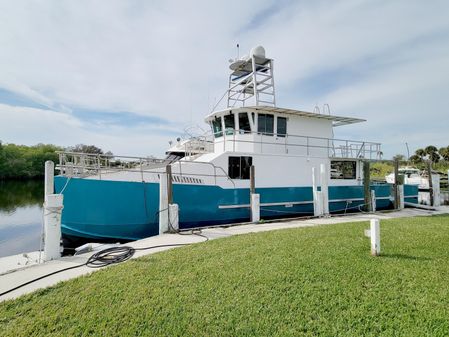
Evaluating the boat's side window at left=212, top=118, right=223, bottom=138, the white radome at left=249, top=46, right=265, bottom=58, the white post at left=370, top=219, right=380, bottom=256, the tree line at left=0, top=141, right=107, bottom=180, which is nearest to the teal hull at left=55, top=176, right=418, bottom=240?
the boat's side window at left=212, top=118, right=223, bottom=138

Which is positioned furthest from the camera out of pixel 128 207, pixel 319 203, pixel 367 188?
pixel 367 188

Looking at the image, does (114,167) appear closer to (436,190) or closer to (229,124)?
(229,124)

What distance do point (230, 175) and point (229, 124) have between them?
104 inches

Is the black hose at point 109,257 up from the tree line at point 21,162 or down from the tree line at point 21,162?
down

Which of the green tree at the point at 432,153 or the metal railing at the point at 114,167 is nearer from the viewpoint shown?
the metal railing at the point at 114,167

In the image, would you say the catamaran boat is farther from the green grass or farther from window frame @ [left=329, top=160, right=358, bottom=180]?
the green grass

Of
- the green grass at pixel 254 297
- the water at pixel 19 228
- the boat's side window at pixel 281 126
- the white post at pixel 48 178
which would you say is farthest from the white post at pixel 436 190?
the water at pixel 19 228

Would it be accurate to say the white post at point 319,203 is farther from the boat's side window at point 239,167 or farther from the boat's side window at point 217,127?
the boat's side window at point 217,127

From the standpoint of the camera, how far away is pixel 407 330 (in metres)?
2.47

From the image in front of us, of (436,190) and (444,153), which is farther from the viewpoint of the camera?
(444,153)

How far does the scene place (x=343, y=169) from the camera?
12172mm

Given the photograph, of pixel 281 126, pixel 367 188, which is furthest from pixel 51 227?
pixel 367 188

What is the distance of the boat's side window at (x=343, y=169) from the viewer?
11920mm

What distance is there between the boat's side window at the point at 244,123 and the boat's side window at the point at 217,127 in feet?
3.10
